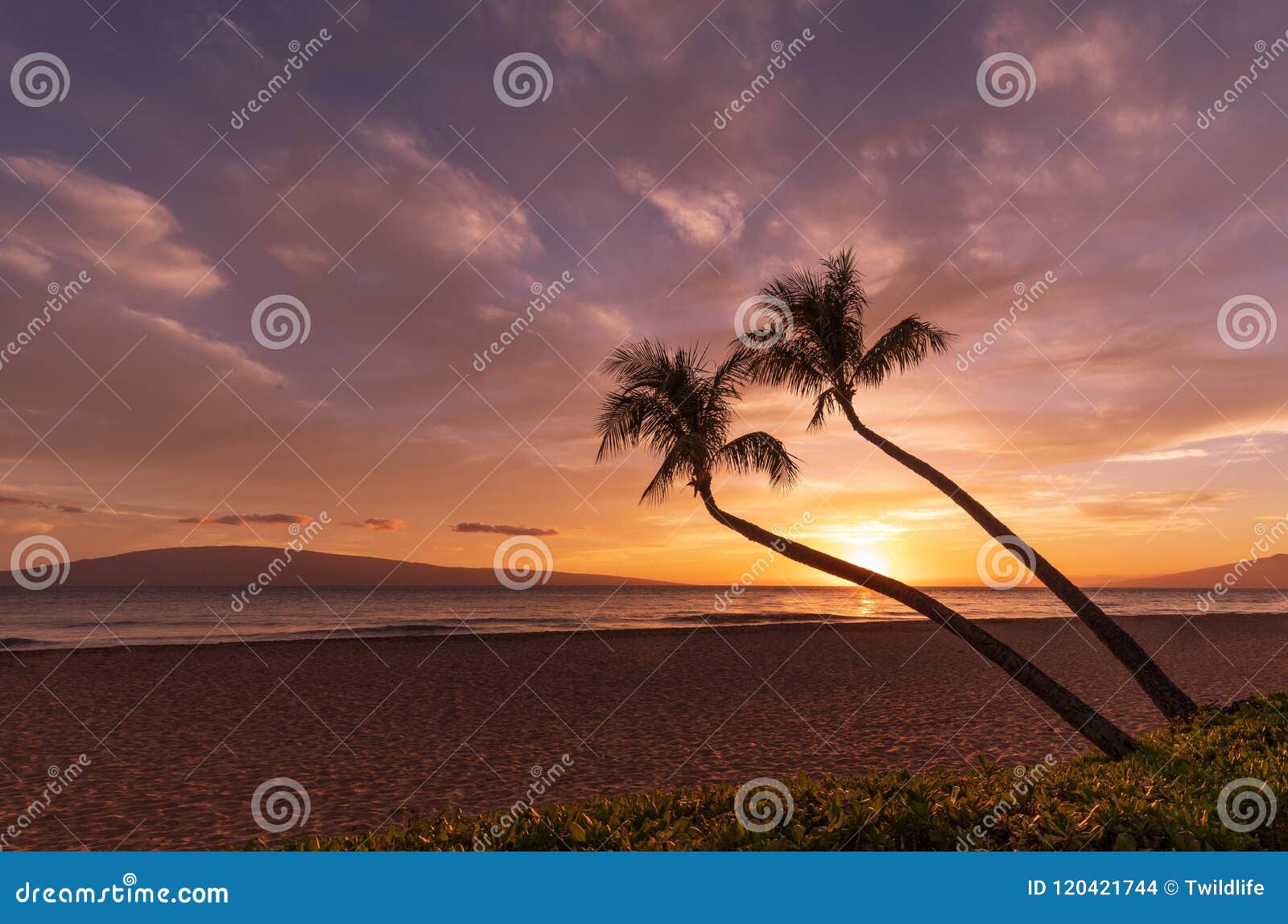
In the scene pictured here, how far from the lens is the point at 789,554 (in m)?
11.3

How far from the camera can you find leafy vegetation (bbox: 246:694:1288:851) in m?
5.64

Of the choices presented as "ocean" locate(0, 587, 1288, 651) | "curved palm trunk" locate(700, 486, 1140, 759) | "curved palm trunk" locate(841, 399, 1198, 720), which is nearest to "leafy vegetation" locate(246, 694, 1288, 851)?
"curved palm trunk" locate(700, 486, 1140, 759)

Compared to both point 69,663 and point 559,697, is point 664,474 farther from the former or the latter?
point 69,663

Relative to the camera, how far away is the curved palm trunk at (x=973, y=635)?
32.4ft

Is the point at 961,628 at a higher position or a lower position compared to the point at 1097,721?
higher

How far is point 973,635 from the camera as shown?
1075cm

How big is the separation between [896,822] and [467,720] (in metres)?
13.4

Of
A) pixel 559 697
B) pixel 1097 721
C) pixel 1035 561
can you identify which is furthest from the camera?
pixel 559 697

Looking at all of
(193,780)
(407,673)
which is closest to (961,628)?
(193,780)

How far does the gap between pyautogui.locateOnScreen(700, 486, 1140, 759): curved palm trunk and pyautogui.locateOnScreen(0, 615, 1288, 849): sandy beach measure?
3577mm

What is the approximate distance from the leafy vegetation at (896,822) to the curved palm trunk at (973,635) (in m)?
2.39

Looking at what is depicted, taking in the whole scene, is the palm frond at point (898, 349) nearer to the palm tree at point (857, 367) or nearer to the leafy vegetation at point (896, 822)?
the palm tree at point (857, 367)

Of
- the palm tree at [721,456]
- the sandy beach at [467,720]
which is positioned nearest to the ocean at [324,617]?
the sandy beach at [467,720]

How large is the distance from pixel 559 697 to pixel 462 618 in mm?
42809
